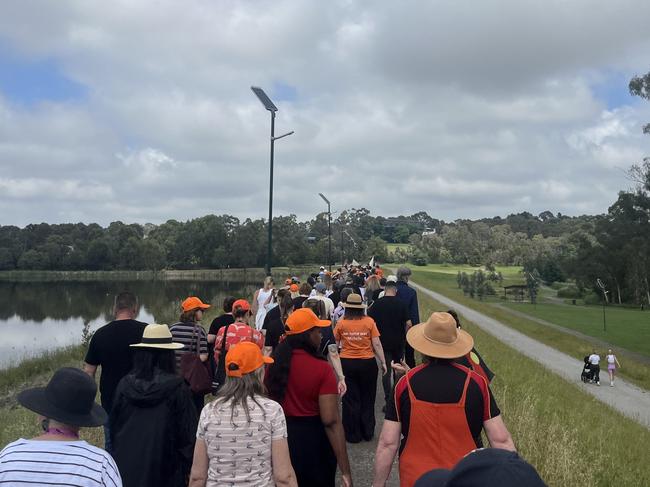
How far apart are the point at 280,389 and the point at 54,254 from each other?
12100 cm

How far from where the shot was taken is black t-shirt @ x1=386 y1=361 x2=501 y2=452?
3.32 m

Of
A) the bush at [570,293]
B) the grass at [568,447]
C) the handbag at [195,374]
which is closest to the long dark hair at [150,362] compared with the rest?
the handbag at [195,374]

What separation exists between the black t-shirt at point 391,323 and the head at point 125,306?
3673 mm

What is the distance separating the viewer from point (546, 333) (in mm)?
45031

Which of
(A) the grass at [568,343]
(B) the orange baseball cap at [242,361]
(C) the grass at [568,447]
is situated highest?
(B) the orange baseball cap at [242,361]

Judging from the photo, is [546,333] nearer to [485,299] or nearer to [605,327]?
[605,327]

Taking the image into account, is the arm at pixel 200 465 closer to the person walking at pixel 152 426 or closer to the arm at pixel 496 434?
the person walking at pixel 152 426

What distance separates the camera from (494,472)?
1332 millimetres

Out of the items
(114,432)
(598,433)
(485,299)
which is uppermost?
(114,432)

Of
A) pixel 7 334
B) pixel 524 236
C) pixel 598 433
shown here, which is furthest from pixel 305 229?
pixel 598 433

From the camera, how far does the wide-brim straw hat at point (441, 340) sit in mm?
3459

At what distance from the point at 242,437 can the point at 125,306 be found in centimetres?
254

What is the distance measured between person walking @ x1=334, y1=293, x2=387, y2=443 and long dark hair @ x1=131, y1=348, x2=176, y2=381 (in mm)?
2869

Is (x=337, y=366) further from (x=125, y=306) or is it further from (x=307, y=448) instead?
(x=125, y=306)
